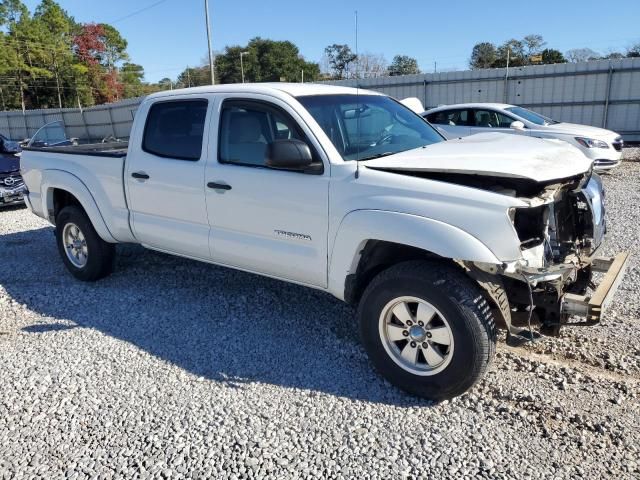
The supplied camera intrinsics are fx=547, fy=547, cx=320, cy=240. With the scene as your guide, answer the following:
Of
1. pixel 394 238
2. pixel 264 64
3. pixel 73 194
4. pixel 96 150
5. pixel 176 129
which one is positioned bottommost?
pixel 73 194

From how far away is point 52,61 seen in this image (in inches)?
2200

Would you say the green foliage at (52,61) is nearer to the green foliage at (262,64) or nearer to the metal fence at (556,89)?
the green foliage at (262,64)

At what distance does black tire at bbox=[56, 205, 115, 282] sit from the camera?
562 cm

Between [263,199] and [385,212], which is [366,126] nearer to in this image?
[263,199]

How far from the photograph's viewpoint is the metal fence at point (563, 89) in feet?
58.7

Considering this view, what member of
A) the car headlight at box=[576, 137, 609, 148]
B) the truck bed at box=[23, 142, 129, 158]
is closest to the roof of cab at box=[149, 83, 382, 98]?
the truck bed at box=[23, 142, 129, 158]

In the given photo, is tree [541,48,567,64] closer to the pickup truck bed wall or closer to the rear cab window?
the rear cab window

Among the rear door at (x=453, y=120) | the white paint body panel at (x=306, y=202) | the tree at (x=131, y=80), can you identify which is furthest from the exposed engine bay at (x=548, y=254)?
the tree at (x=131, y=80)

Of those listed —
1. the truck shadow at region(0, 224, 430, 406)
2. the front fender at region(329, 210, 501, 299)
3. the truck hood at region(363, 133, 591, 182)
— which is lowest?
the truck shadow at region(0, 224, 430, 406)

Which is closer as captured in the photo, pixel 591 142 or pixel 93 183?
pixel 93 183

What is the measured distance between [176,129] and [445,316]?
288 centimetres

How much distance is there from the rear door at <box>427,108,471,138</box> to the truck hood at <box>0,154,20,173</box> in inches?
340

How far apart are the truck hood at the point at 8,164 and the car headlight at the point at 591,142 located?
11.3m

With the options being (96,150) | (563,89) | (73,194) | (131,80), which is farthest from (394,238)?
(131,80)
